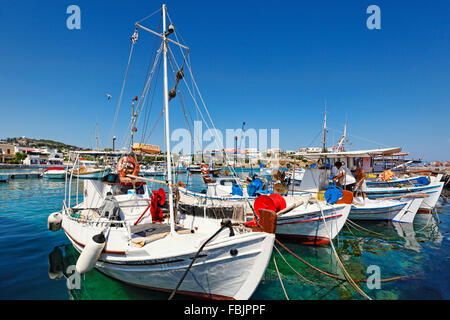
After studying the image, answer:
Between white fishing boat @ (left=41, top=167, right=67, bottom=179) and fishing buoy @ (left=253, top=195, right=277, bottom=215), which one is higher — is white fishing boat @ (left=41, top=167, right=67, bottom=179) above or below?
below

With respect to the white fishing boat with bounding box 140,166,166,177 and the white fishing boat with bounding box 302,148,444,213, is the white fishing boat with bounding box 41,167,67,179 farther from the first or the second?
the white fishing boat with bounding box 302,148,444,213

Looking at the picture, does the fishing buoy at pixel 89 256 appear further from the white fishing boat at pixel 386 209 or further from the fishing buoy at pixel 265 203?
the white fishing boat at pixel 386 209

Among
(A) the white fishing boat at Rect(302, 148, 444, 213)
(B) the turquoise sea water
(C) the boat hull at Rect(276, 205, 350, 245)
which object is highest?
(A) the white fishing boat at Rect(302, 148, 444, 213)

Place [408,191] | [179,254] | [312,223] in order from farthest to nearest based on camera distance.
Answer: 1. [408,191]
2. [312,223]
3. [179,254]

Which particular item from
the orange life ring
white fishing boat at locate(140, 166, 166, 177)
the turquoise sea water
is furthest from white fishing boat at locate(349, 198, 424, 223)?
white fishing boat at locate(140, 166, 166, 177)

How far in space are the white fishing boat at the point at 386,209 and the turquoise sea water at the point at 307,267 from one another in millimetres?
883

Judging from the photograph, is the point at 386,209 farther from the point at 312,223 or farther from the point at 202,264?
the point at 202,264

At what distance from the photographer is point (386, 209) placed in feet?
44.4

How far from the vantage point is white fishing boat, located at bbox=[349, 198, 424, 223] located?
13.4 metres

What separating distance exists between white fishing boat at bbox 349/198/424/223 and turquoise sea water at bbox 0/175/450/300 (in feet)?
2.90

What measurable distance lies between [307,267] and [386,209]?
9.32 metres

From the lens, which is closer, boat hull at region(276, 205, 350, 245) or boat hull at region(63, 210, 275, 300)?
boat hull at region(63, 210, 275, 300)

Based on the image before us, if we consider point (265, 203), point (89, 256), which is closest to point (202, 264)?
point (265, 203)

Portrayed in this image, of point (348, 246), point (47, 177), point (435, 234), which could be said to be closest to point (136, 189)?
point (348, 246)
